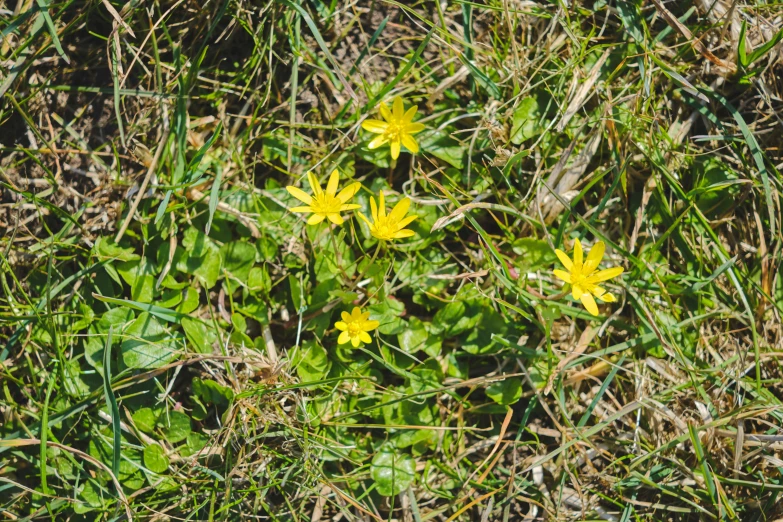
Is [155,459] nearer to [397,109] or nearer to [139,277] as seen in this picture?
[139,277]

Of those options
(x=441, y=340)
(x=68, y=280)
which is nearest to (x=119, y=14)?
(x=68, y=280)

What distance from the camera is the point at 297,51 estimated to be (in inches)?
107

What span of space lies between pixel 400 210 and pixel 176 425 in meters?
1.33

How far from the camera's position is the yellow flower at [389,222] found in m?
2.36

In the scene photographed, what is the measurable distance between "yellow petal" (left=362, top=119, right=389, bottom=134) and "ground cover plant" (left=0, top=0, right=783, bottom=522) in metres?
0.03

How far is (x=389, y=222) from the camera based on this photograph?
242 cm

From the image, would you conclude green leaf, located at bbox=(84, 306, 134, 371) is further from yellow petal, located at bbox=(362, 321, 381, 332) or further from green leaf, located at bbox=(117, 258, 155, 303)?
yellow petal, located at bbox=(362, 321, 381, 332)

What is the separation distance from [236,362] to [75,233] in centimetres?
92

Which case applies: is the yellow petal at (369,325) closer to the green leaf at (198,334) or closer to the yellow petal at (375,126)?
the green leaf at (198,334)

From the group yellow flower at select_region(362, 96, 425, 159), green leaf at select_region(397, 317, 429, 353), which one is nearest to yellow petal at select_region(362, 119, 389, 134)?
yellow flower at select_region(362, 96, 425, 159)

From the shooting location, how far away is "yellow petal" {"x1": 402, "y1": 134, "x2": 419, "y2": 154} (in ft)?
8.44

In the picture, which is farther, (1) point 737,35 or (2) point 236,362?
(1) point 737,35

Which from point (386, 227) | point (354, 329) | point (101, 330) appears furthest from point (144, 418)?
point (386, 227)

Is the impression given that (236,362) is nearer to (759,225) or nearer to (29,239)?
(29,239)
